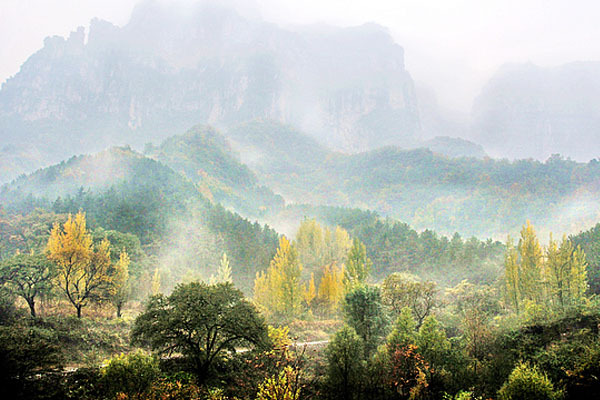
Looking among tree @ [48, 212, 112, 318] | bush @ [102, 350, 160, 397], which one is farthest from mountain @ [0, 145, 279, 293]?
bush @ [102, 350, 160, 397]

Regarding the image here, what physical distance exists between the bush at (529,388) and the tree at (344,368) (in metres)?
6.57

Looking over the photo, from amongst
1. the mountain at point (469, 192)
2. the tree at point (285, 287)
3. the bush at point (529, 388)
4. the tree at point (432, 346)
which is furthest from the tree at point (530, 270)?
the mountain at point (469, 192)

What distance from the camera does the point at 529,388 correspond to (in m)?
14.5

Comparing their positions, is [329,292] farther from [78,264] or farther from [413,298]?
[78,264]

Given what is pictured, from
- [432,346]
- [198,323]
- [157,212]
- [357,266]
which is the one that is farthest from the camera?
[157,212]

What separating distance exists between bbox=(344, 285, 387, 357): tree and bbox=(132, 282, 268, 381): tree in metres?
9.57

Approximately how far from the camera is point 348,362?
61.7 ft

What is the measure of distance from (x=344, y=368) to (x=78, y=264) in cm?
2755

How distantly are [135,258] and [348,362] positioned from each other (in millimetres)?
39970

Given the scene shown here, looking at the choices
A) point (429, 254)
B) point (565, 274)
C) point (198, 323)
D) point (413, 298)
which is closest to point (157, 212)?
point (413, 298)

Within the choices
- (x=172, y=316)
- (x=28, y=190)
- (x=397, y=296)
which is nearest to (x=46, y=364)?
(x=172, y=316)

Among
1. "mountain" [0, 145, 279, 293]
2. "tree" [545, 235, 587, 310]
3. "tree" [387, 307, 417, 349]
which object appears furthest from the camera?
"mountain" [0, 145, 279, 293]

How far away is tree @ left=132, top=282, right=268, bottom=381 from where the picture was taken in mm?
19000

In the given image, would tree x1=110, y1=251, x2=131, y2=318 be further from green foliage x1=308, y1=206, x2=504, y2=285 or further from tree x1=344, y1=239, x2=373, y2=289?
green foliage x1=308, y1=206, x2=504, y2=285
